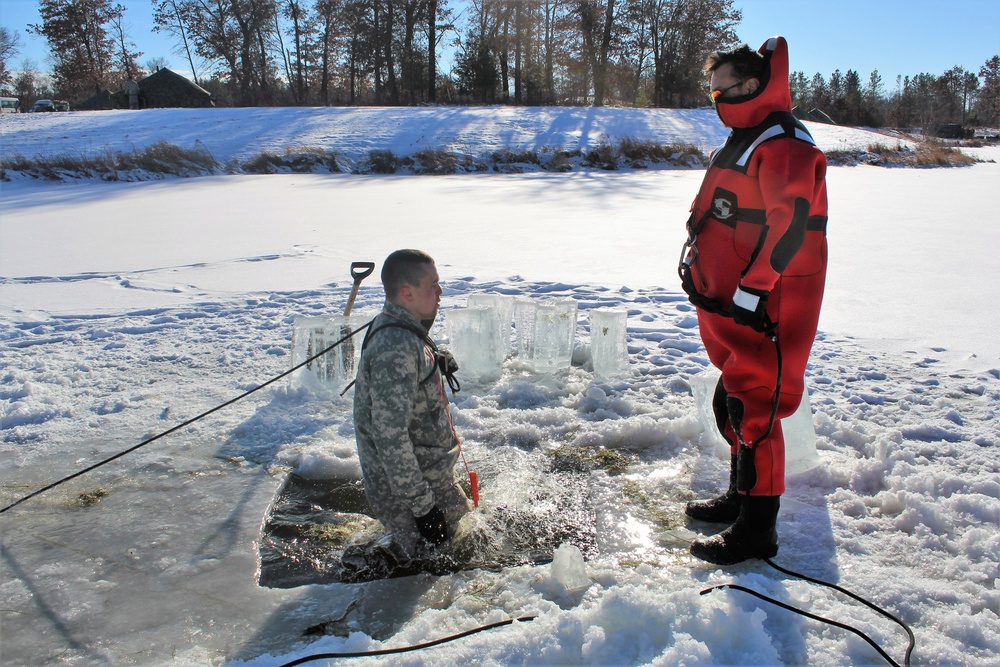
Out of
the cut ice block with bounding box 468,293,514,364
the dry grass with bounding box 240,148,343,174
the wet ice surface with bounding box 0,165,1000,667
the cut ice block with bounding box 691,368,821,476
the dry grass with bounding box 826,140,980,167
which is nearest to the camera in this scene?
the wet ice surface with bounding box 0,165,1000,667

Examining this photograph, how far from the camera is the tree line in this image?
1419 inches

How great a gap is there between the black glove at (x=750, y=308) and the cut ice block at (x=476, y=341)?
6.75ft

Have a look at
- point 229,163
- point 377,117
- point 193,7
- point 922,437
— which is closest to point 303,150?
point 229,163

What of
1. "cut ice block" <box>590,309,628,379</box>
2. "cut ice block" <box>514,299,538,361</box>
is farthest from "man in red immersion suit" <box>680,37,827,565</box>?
"cut ice block" <box>514,299,538,361</box>

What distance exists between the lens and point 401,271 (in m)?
2.52

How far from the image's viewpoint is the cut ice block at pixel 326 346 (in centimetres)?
412

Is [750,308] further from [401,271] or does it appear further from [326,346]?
[326,346]

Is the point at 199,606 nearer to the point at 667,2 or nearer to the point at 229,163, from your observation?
the point at 229,163

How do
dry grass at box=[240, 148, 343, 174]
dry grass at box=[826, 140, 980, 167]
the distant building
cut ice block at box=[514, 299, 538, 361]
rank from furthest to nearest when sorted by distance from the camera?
the distant building, dry grass at box=[826, 140, 980, 167], dry grass at box=[240, 148, 343, 174], cut ice block at box=[514, 299, 538, 361]

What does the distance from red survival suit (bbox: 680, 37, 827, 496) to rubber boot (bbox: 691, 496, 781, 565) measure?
5cm

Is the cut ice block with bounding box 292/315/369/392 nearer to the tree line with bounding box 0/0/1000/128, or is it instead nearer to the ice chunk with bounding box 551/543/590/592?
the ice chunk with bounding box 551/543/590/592

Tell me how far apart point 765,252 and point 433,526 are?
1.51m

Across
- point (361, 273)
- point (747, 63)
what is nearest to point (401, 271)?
point (747, 63)

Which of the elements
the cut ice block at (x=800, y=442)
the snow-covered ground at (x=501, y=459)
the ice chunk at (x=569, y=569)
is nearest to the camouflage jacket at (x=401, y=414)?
the snow-covered ground at (x=501, y=459)
